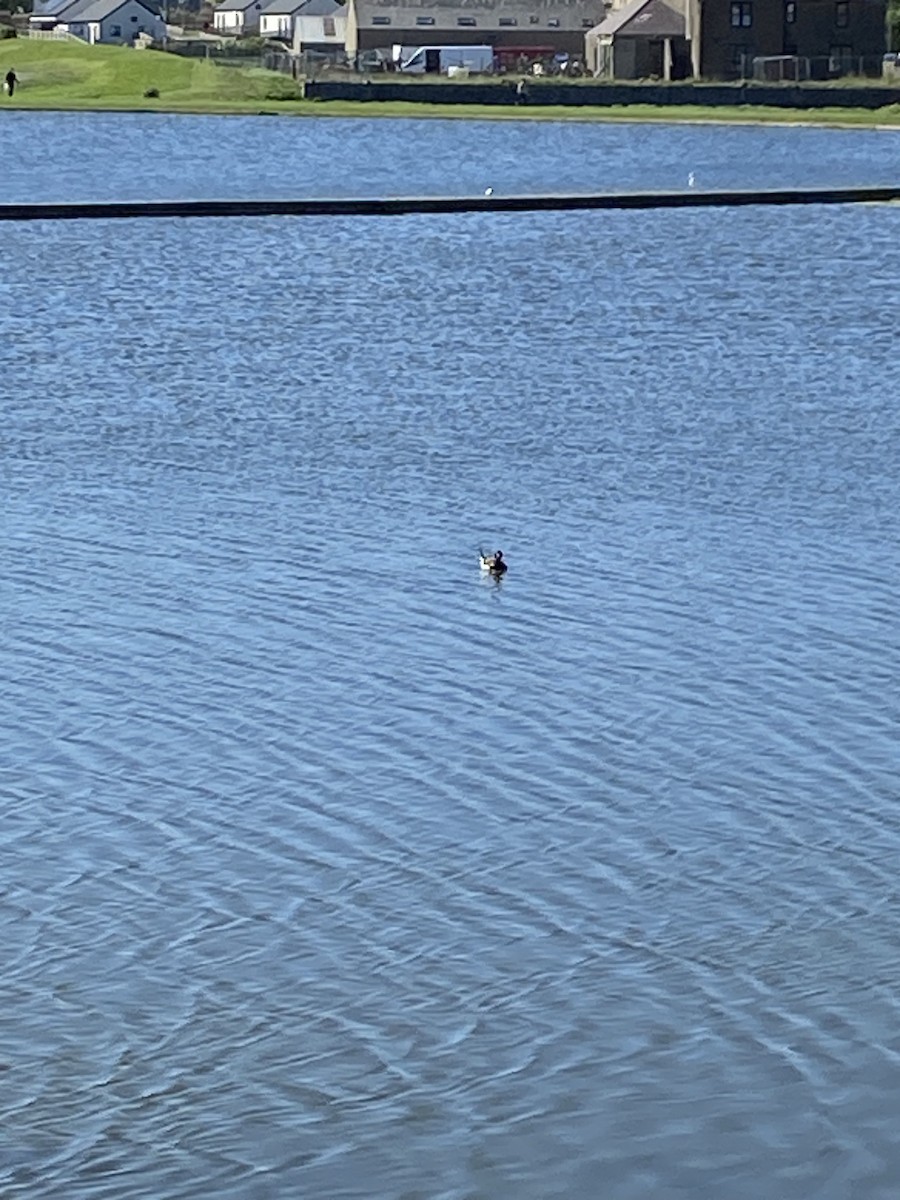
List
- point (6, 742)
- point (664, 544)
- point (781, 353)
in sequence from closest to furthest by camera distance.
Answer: point (6, 742) < point (664, 544) < point (781, 353)

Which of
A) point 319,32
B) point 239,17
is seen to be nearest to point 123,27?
point 319,32

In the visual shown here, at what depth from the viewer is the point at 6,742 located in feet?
50.8

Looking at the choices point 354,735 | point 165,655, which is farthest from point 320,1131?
point 165,655

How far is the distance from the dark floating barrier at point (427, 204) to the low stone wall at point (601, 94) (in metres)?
56.0

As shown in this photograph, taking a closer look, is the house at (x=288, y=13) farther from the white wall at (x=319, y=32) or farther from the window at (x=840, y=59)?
the window at (x=840, y=59)

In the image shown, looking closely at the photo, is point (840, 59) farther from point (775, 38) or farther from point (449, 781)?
point (449, 781)

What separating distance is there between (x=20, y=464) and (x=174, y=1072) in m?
15.7

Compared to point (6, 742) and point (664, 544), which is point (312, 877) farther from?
point (664, 544)

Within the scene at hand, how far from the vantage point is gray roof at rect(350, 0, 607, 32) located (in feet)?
491

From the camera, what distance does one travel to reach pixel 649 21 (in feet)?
→ 430

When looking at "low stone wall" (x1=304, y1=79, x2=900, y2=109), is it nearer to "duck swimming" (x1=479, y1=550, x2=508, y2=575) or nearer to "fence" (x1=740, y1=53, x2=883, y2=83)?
"fence" (x1=740, y1=53, x2=883, y2=83)

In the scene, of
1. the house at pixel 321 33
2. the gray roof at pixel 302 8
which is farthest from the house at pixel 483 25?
the gray roof at pixel 302 8

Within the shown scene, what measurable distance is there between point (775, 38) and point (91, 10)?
64.2m

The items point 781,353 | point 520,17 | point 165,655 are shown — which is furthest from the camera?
point 520,17
